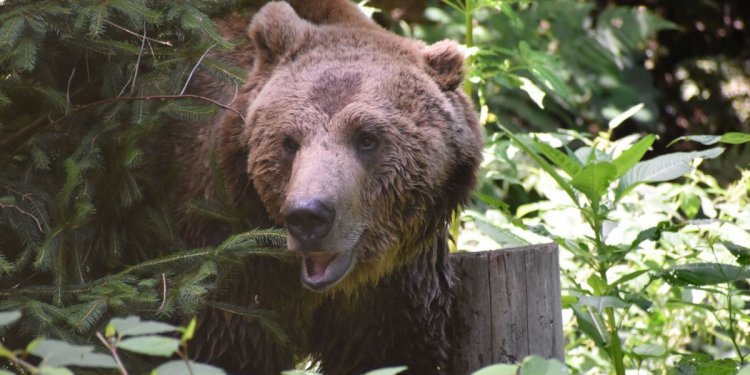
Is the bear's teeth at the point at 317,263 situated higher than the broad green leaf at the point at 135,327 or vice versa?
the bear's teeth at the point at 317,263

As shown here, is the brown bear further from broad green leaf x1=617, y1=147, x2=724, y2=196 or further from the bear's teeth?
broad green leaf x1=617, y1=147, x2=724, y2=196

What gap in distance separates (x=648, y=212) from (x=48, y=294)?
292 centimetres

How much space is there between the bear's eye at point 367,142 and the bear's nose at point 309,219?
0.35 m

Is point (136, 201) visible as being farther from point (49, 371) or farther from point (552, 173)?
point (49, 371)

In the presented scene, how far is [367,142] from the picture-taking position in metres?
3.63

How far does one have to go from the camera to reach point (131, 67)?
12.8ft

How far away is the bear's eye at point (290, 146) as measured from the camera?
3635 mm

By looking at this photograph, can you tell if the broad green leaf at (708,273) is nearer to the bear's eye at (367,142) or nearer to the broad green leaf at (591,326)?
the broad green leaf at (591,326)

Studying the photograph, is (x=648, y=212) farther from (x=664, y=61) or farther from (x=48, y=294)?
(x=664, y=61)

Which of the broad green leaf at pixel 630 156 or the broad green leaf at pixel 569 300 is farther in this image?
the broad green leaf at pixel 569 300

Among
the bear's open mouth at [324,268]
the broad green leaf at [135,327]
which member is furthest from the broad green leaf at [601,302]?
the broad green leaf at [135,327]

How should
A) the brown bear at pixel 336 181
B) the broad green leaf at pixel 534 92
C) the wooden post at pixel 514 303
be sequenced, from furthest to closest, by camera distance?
the broad green leaf at pixel 534 92, the wooden post at pixel 514 303, the brown bear at pixel 336 181

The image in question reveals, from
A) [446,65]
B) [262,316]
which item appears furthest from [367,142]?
[262,316]

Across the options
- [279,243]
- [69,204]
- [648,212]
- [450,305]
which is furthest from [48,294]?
[648,212]
